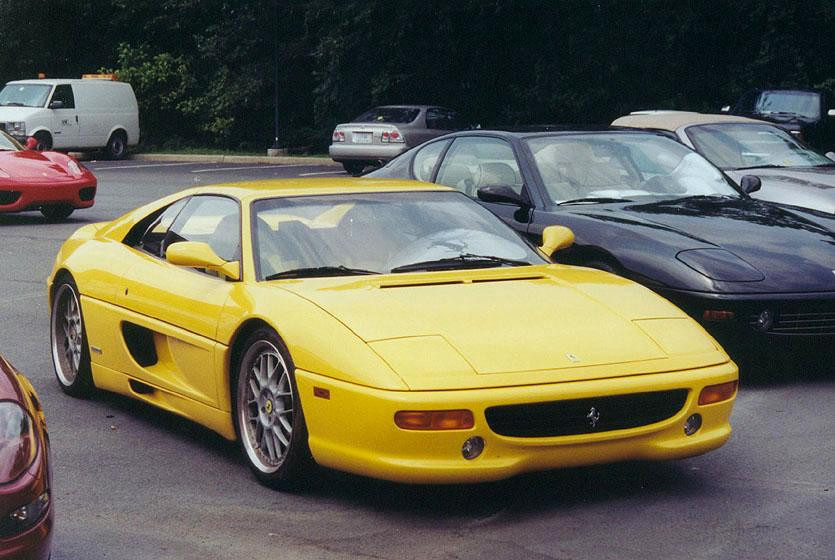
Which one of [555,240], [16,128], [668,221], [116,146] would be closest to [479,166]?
[668,221]

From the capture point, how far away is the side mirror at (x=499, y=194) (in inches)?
330

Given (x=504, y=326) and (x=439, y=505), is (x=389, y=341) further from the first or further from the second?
(x=439, y=505)

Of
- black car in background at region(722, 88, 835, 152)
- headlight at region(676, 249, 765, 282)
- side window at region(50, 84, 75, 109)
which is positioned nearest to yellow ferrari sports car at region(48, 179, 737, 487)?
headlight at region(676, 249, 765, 282)

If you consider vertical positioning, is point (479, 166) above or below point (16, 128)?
above

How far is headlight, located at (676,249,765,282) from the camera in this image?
24.2 ft

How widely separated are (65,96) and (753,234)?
26299mm

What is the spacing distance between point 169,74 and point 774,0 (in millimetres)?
16931

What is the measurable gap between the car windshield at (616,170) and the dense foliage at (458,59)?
1946 cm

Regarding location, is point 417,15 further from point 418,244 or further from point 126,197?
point 418,244

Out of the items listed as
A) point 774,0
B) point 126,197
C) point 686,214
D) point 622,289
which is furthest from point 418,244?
point 774,0

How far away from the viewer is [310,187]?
6.43 meters

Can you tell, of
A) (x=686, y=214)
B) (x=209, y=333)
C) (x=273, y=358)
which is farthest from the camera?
(x=686, y=214)

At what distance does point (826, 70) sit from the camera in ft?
93.9

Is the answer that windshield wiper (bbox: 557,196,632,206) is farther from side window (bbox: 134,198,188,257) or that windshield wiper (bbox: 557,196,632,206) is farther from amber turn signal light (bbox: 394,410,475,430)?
amber turn signal light (bbox: 394,410,475,430)
